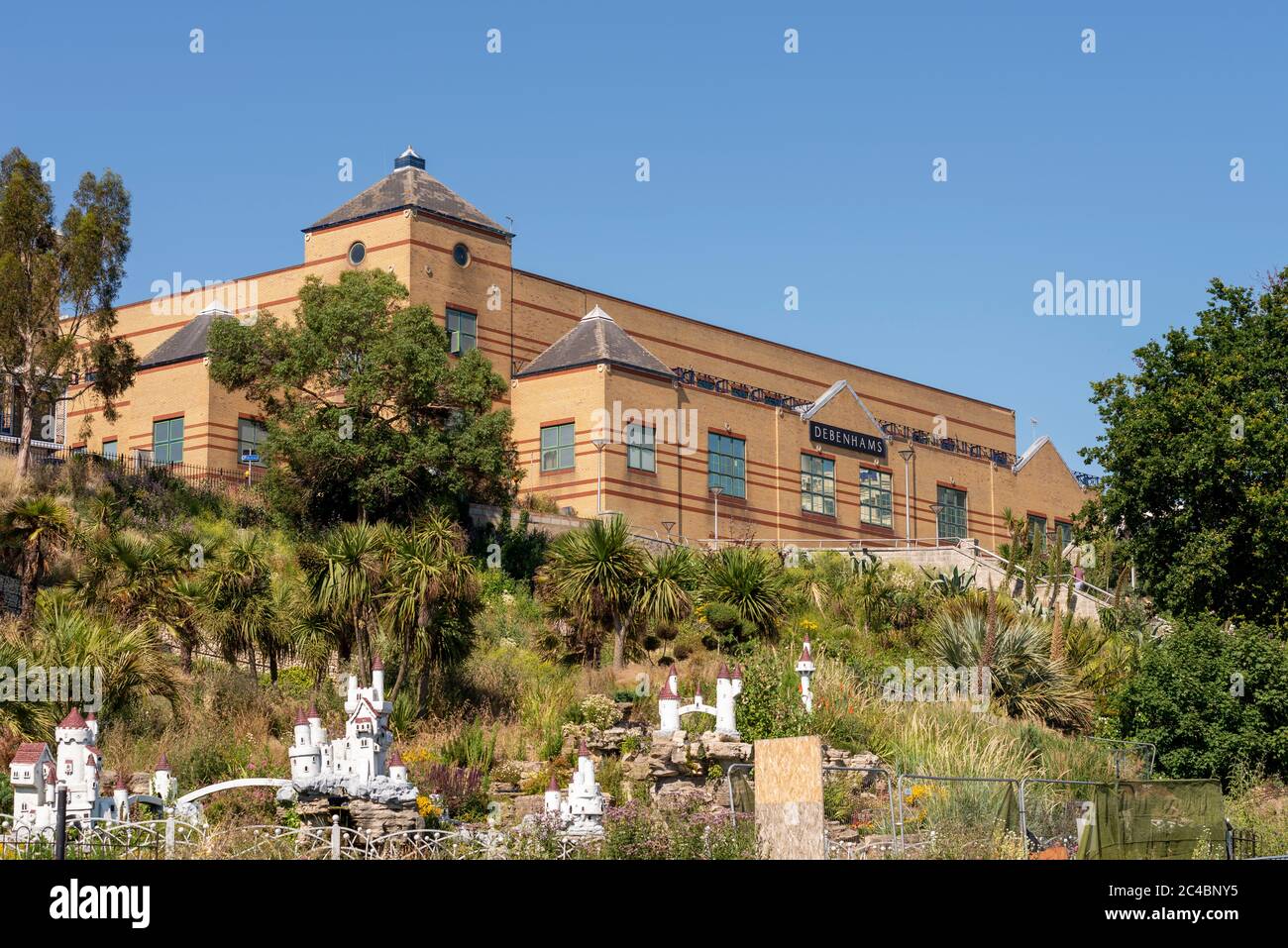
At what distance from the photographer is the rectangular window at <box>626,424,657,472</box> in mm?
52031

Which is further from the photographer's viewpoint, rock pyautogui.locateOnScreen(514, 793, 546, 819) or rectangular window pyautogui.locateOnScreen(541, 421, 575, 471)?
rectangular window pyautogui.locateOnScreen(541, 421, 575, 471)

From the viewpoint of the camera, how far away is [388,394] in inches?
1583

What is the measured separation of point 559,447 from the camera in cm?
5228

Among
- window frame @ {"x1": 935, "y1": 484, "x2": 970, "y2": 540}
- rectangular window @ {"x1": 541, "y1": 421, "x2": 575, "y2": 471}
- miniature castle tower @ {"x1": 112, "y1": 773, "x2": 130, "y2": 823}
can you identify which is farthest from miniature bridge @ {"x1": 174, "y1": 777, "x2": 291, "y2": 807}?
window frame @ {"x1": 935, "y1": 484, "x2": 970, "y2": 540}

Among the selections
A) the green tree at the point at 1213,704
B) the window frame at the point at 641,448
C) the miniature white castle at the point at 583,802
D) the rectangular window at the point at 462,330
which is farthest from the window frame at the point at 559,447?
the miniature white castle at the point at 583,802

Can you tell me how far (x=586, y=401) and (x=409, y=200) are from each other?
28.0ft

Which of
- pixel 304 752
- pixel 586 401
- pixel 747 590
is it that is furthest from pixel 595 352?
pixel 304 752

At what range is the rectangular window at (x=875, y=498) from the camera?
6228 cm

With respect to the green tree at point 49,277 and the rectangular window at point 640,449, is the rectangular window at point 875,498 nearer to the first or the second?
the rectangular window at point 640,449

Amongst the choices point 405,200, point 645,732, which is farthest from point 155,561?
point 405,200

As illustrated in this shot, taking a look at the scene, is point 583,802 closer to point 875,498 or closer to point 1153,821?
point 1153,821

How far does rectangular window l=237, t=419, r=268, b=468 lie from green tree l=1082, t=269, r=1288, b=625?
26.1 m

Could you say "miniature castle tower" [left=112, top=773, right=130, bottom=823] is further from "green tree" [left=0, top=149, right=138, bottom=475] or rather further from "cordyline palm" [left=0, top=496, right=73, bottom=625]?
"green tree" [left=0, top=149, right=138, bottom=475]

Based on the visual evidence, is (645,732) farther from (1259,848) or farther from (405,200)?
(405,200)
